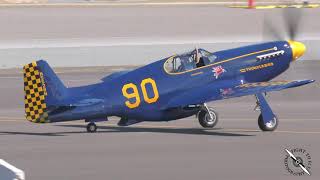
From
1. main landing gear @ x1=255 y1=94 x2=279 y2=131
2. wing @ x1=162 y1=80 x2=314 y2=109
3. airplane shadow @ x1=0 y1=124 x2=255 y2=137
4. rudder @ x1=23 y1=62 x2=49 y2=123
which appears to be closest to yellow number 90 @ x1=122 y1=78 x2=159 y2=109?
wing @ x1=162 y1=80 x2=314 y2=109

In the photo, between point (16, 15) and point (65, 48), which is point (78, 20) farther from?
point (65, 48)

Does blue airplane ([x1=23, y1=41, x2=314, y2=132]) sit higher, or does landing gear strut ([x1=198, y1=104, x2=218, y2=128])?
blue airplane ([x1=23, y1=41, x2=314, y2=132])

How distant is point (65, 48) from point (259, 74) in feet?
54.3

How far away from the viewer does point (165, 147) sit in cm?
2011

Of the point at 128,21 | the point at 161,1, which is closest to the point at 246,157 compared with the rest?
the point at 128,21

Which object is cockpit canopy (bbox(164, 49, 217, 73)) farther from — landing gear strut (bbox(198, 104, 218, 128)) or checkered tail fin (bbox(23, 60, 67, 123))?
checkered tail fin (bbox(23, 60, 67, 123))

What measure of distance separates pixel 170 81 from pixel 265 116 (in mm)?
2425

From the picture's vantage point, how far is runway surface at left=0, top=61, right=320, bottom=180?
17109 mm

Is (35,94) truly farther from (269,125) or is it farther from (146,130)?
(269,125)

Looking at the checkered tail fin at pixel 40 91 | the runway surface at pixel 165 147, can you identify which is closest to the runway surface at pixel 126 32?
the runway surface at pixel 165 147

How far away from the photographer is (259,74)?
23.0 meters

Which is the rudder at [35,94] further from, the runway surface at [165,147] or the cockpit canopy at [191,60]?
the cockpit canopy at [191,60]

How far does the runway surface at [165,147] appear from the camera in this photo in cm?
1711

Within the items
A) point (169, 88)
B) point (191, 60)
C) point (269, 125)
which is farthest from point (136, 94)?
point (269, 125)
